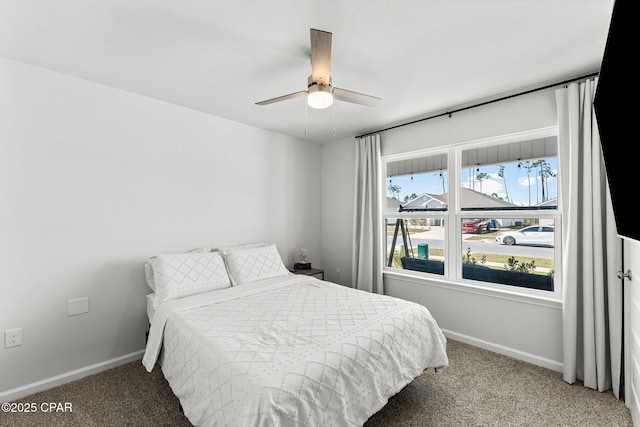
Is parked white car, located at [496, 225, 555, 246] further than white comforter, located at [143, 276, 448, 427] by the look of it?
Yes

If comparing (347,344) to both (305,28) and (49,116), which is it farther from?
(49,116)

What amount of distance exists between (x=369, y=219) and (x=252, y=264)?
160cm

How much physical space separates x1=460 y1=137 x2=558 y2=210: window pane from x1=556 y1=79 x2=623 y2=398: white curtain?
272 millimetres

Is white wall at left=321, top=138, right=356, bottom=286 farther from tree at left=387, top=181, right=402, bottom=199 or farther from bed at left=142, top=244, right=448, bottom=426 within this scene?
bed at left=142, top=244, right=448, bottom=426

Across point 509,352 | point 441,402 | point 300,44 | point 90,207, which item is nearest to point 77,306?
point 90,207

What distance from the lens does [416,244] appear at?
3658mm

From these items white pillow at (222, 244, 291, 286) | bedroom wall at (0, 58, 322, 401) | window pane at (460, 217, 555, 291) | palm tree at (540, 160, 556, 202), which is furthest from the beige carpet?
palm tree at (540, 160, 556, 202)

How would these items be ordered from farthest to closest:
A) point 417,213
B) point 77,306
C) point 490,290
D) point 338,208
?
1. point 338,208
2. point 417,213
3. point 490,290
4. point 77,306

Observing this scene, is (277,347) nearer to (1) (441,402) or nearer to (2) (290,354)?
(2) (290,354)

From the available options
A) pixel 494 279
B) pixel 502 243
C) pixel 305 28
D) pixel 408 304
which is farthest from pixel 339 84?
pixel 494 279

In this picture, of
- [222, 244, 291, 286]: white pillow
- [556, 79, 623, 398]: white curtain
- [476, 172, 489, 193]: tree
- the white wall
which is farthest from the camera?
the white wall

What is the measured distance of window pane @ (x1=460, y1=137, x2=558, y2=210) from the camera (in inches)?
108

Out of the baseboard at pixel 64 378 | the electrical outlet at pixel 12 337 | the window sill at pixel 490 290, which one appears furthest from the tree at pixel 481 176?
the electrical outlet at pixel 12 337

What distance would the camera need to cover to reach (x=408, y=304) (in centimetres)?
229
